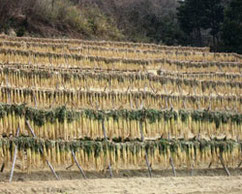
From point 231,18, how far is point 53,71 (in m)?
26.3

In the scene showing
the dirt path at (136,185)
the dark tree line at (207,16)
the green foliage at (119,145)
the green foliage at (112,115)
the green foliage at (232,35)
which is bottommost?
the dirt path at (136,185)

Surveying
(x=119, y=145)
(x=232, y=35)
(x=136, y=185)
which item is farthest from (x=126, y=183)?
(x=232, y=35)

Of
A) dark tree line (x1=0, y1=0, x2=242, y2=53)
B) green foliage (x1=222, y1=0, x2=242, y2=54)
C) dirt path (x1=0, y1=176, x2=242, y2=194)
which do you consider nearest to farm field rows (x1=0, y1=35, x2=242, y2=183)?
dirt path (x1=0, y1=176, x2=242, y2=194)

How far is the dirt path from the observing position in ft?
46.8

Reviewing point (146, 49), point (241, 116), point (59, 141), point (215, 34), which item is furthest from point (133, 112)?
point (215, 34)

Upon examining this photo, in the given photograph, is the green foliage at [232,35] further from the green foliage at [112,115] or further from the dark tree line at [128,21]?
the green foliage at [112,115]

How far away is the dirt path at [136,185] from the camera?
14.3 metres

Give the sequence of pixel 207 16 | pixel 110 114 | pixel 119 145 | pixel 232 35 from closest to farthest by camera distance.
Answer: pixel 119 145 < pixel 110 114 < pixel 232 35 < pixel 207 16

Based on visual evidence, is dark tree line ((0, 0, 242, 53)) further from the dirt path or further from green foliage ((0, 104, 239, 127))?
the dirt path

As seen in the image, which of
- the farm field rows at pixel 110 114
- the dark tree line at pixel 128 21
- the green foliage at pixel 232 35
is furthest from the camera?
the green foliage at pixel 232 35

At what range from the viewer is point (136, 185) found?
15555mm

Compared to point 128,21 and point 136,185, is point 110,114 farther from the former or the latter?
point 128,21

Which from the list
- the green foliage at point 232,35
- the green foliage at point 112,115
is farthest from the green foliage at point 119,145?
the green foliage at point 232,35

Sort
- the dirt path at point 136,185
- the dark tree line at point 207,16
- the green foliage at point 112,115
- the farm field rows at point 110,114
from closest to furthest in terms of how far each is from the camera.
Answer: the dirt path at point 136,185, the farm field rows at point 110,114, the green foliage at point 112,115, the dark tree line at point 207,16
